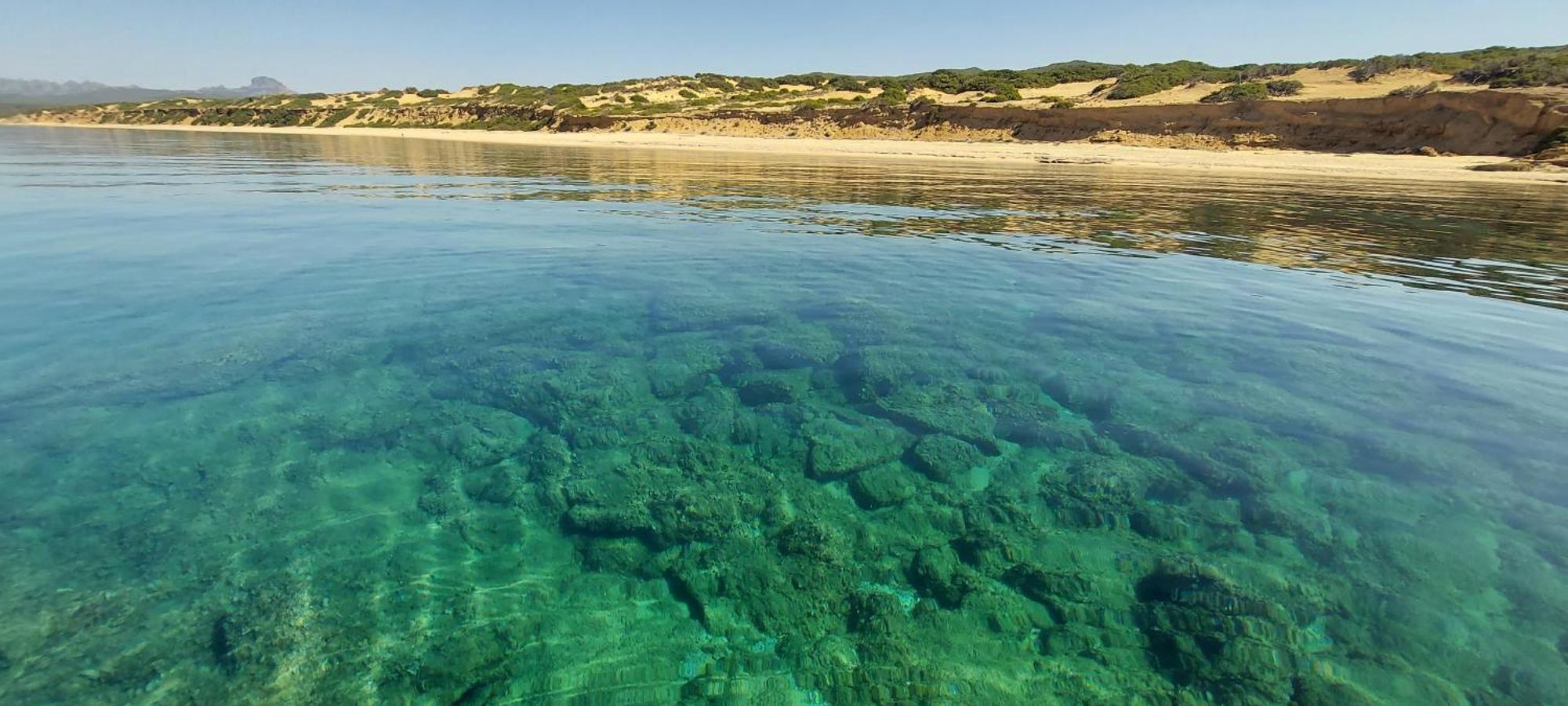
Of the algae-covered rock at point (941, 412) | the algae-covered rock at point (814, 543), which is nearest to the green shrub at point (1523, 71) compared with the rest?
the algae-covered rock at point (941, 412)

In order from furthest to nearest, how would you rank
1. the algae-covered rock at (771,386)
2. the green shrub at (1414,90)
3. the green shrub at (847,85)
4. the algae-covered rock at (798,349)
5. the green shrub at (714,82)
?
the green shrub at (714,82) < the green shrub at (847,85) < the green shrub at (1414,90) < the algae-covered rock at (798,349) < the algae-covered rock at (771,386)

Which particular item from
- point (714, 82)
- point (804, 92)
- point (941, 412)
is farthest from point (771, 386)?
point (714, 82)

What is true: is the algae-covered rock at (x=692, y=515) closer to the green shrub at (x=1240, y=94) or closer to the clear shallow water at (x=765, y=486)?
the clear shallow water at (x=765, y=486)

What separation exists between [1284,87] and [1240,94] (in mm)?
3648

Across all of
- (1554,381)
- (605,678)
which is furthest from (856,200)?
(605,678)

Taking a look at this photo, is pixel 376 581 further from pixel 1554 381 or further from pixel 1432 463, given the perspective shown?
pixel 1554 381

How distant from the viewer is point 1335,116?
44.1 m

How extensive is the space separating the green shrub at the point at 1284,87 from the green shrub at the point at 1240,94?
21.3 inches

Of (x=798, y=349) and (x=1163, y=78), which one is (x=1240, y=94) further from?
(x=798, y=349)

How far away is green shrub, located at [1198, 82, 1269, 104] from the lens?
48438 millimetres

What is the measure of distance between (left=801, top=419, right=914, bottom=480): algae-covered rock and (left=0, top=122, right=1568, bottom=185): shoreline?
42431mm

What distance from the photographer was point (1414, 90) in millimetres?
44719

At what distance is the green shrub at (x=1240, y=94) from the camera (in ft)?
159

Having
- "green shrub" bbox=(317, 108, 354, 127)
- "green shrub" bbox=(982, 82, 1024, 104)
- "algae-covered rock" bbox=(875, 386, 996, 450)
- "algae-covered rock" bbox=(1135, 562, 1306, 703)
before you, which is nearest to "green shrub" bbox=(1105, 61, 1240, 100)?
"green shrub" bbox=(982, 82, 1024, 104)
